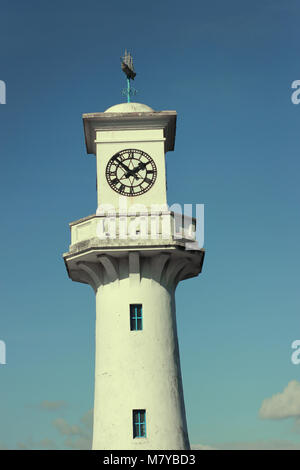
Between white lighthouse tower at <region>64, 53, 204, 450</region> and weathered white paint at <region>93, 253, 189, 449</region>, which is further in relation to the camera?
white lighthouse tower at <region>64, 53, 204, 450</region>

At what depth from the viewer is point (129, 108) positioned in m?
40.5

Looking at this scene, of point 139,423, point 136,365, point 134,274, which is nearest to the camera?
point 139,423

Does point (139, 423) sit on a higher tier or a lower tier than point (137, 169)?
lower

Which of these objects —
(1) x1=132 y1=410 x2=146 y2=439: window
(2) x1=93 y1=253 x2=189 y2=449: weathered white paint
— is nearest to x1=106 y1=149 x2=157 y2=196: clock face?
(2) x1=93 y1=253 x2=189 y2=449: weathered white paint

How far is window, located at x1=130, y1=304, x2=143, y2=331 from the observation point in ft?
121

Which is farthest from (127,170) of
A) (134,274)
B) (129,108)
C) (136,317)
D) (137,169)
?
(136,317)

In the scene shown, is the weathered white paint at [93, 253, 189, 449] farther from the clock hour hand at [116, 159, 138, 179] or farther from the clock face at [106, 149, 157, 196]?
the clock hour hand at [116, 159, 138, 179]

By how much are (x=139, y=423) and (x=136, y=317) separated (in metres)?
4.44

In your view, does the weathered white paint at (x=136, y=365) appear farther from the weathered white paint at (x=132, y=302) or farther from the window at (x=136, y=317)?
the window at (x=136, y=317)

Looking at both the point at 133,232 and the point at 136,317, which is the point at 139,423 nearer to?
the point at 136,317

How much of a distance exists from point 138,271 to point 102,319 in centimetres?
256

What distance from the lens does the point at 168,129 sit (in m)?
40.7

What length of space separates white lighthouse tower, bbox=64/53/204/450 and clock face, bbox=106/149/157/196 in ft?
0.15

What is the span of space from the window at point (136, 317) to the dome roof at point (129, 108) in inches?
357
